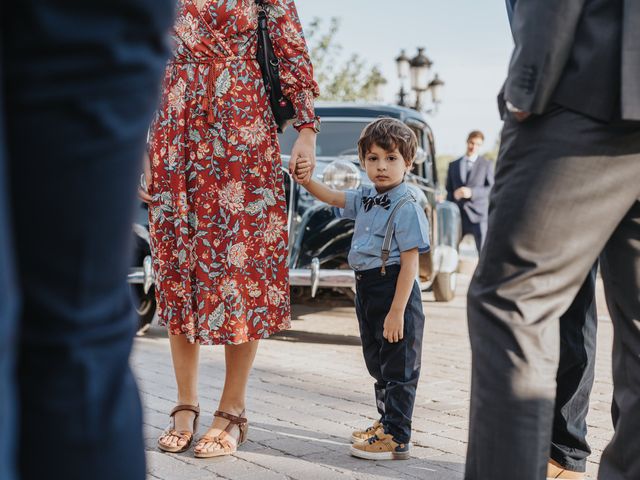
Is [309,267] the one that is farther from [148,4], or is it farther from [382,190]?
[148,4]

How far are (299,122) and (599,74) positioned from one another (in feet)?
5.48

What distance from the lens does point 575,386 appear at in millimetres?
2865

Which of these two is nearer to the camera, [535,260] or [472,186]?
[535,260]

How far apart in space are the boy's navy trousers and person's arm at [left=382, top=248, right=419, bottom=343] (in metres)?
0.05

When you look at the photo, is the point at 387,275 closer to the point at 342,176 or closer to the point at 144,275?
the point at 342,176

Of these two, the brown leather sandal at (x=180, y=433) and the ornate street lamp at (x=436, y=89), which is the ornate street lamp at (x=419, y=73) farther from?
the brown leather sandal at (x=180, y=433)

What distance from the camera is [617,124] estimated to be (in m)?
1.85

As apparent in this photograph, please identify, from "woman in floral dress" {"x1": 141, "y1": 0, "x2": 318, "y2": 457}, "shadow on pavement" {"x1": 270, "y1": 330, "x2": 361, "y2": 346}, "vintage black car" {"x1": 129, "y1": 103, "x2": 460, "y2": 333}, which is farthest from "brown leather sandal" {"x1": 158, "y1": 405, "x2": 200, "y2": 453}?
"shadow on pavement" {"x1": 270, "y1": 330, "x2": 361, "y2": 346}

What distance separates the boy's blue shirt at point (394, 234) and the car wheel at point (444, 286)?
4.97m

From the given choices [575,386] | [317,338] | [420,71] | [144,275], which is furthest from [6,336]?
[420,71]

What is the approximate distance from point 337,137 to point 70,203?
20.8ft

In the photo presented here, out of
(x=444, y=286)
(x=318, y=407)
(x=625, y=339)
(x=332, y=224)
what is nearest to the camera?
(x=625, y=339)

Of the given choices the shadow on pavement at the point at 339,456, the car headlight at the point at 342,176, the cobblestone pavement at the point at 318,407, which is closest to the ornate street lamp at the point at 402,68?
the cobblestone pavement at the point at 318,407

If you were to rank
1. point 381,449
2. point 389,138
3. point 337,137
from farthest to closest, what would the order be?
1. point 337,137
2. point 389,138
3. point 381,449
